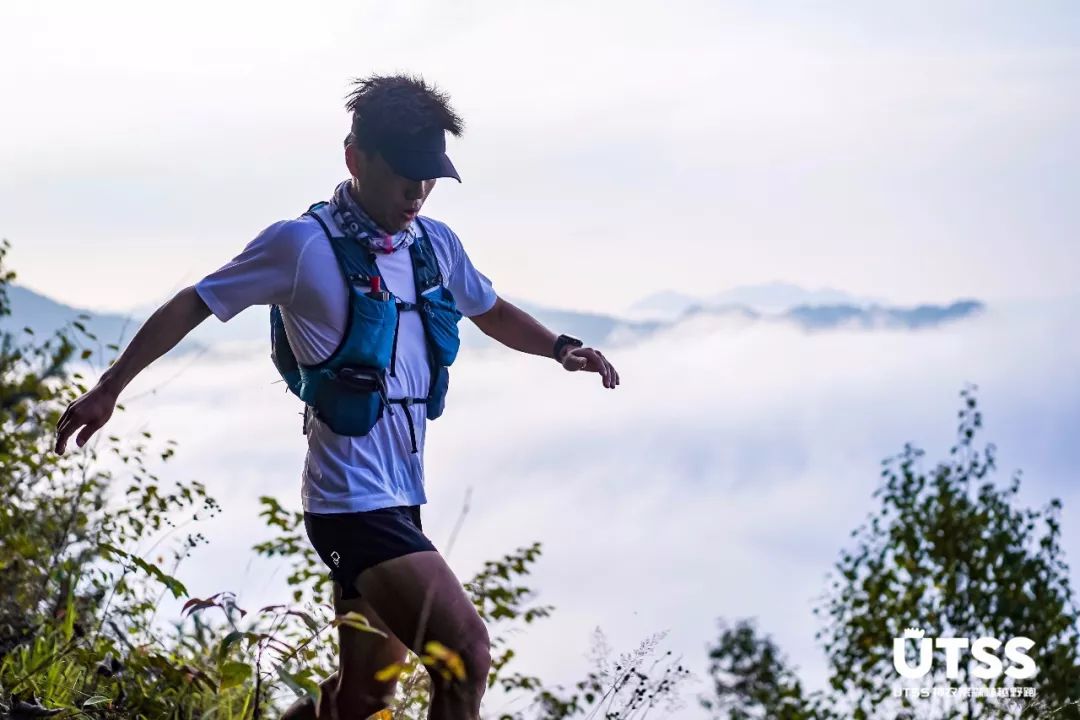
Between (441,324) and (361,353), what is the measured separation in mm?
289

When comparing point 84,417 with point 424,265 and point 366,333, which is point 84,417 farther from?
point 424,265

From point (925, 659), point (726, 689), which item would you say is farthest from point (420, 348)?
point (726, 689)

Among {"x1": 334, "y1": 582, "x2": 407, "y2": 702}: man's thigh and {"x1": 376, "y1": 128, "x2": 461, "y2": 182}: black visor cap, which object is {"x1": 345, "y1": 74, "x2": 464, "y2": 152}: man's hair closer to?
{"x1": 376, "y1": 128, "x2": 461, "y2": 182}: black visor cap

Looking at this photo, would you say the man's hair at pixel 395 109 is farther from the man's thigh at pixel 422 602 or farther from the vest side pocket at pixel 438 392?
the man's thigh at pixel 422 602

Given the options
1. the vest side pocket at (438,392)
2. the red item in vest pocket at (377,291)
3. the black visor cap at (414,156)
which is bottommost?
the vest side pocket at (438,392)

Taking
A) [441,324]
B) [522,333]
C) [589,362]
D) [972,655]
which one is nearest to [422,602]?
[441,324]

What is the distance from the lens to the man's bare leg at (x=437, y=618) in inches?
144

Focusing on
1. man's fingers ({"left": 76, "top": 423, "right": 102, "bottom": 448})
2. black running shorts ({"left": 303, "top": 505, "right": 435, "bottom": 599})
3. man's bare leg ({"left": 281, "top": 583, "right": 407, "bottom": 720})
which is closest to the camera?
man's fingers ({"left": 76, "top": 423, "right": 102, "bottom": 448})

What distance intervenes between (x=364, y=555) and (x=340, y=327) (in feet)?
1.91

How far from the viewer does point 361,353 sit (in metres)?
3.93

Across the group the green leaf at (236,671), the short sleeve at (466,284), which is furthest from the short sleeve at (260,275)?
the green leaf at (236,671)

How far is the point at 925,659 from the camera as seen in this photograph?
11445 mm

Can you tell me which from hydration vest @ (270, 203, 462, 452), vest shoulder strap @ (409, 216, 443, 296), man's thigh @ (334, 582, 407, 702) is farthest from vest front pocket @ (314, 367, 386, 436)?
man's thigh @ (334, 582, 407, 702)

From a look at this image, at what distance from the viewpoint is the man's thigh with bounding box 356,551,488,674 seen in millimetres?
3666
